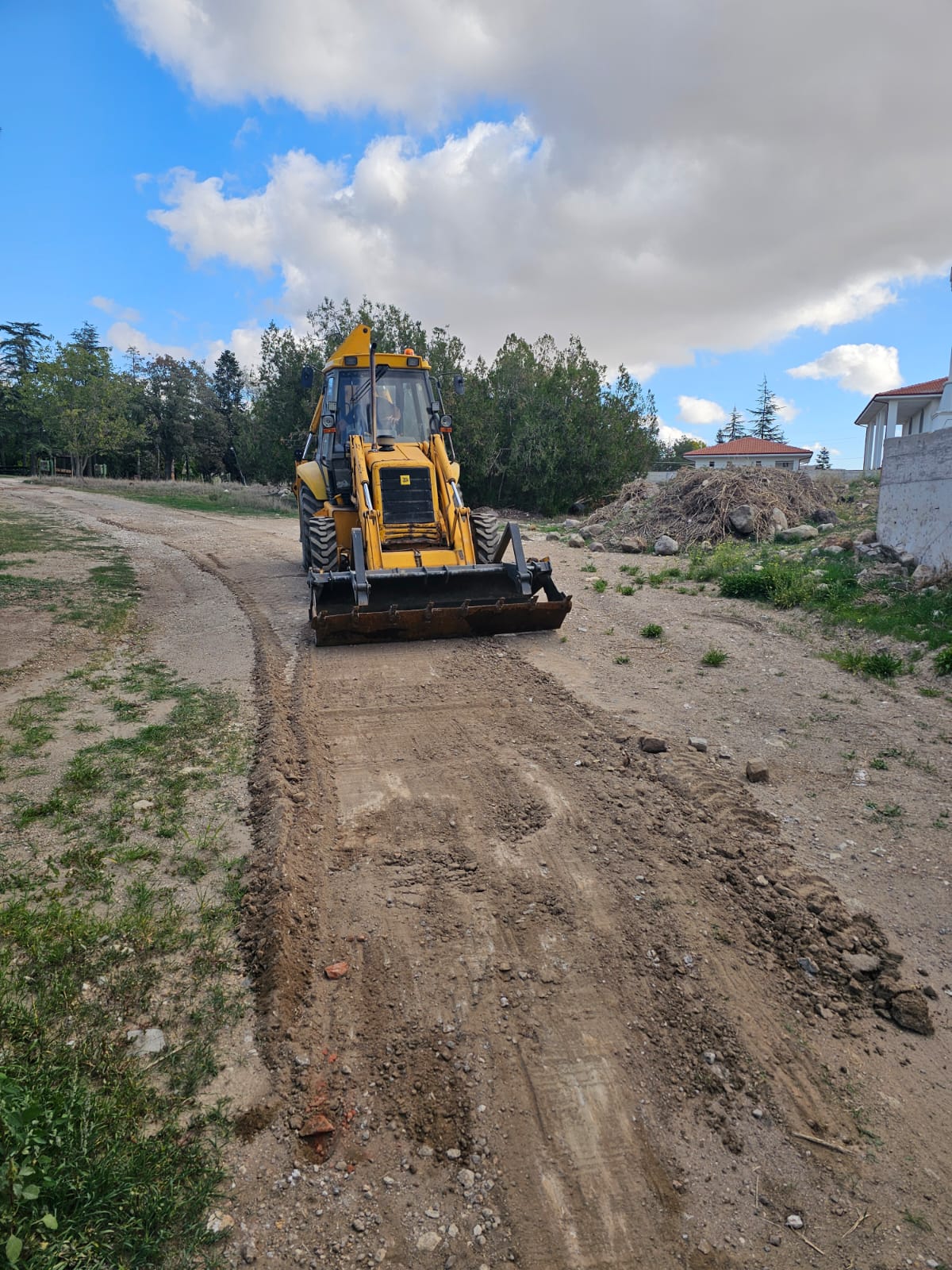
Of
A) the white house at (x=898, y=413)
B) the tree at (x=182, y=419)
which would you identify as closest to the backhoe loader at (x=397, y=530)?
the white house at (x=898, y=413)

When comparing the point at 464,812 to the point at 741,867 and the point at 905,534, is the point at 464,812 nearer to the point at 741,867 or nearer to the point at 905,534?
the point at 741,867

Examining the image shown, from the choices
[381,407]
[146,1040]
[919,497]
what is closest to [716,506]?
[919,497]

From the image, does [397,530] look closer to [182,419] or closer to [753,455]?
[753,455]

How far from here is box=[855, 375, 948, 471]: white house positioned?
1101 inches

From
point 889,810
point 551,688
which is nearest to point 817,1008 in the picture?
point 889,810

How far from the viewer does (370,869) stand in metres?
4.26

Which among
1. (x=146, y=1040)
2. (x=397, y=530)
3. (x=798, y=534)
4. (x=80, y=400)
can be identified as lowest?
(x=146, y=1040)

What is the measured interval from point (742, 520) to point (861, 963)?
14625mm

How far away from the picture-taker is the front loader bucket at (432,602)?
→ 8.25 m

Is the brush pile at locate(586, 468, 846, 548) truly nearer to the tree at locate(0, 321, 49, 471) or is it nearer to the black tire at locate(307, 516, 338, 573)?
the black tire at locate(307, 516, 338, 573)

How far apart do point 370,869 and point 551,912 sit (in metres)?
1.05

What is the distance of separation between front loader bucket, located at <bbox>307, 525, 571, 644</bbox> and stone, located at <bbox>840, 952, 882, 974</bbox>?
543 centimetres

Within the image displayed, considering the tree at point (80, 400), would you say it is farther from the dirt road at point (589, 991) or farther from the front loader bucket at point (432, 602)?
the dirt road at point (589, 991)

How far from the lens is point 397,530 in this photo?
948cm
